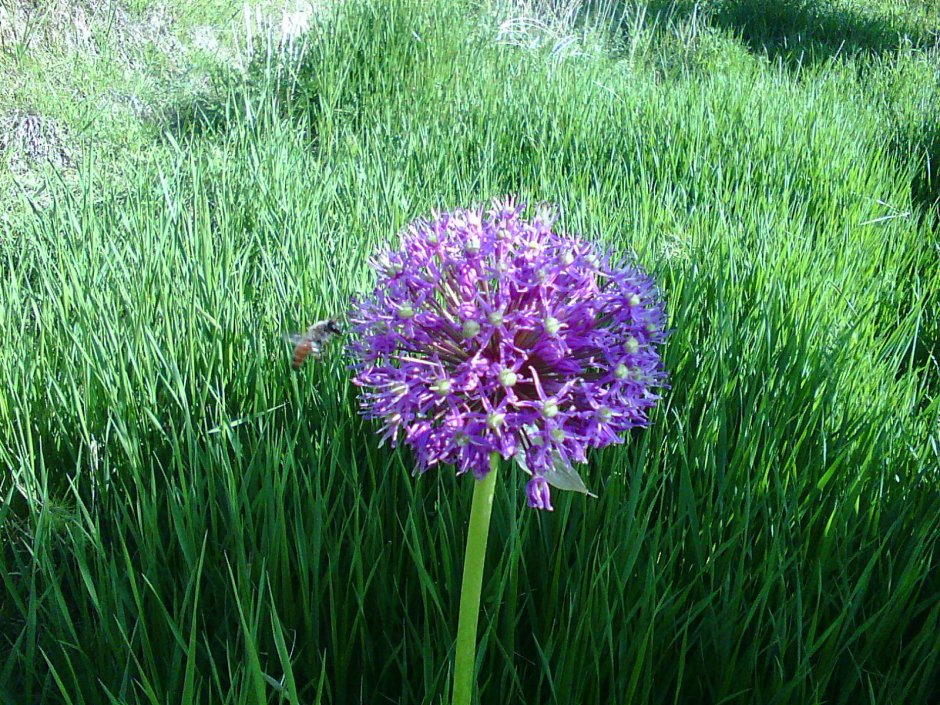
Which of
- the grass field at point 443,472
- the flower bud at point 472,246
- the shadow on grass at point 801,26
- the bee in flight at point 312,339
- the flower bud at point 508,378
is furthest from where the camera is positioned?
the shadow on grass at point 801,26

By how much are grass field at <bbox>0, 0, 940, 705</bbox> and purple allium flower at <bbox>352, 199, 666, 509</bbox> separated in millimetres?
292

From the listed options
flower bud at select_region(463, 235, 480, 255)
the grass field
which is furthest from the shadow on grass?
flower bud at select_region(463, 235, 480, 255)

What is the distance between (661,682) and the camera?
3.77 ft

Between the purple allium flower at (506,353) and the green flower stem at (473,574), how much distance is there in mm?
27

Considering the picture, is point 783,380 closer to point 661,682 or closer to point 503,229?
point 661,682

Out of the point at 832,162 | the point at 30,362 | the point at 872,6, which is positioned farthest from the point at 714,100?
the point at 872,6

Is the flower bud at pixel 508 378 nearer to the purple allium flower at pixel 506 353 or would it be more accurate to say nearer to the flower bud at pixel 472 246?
the purple allium flower at pixel 506 353

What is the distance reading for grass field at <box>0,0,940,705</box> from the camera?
1.11 m

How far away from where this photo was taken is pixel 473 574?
2.68 feet

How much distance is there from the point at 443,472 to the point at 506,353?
602 millimetres

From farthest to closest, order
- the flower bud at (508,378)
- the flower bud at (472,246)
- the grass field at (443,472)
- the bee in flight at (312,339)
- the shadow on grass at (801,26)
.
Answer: the shadow on grass at (801,26) → the bee in flight at (312,339) → the grass field at (443,472) → the flower bud at (472,246) → the flower bud at (508,378)

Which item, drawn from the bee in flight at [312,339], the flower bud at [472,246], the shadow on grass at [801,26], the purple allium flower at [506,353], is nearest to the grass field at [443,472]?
the bee in flight at [312,339]

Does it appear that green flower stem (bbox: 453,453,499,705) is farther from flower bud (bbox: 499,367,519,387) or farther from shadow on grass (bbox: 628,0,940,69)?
shadow on grass (bbox: 628,0,940,69)

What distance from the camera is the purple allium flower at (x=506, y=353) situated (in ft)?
2.60
